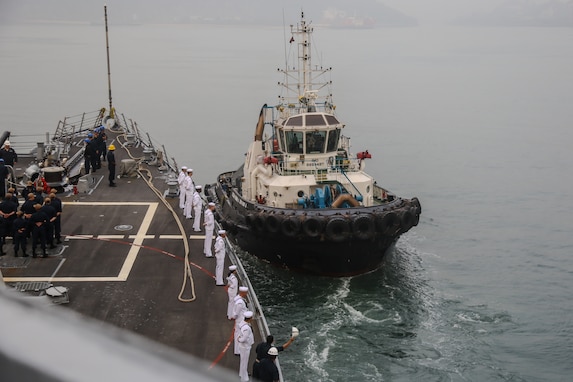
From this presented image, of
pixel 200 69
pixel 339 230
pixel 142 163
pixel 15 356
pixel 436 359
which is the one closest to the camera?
pixel 15 356

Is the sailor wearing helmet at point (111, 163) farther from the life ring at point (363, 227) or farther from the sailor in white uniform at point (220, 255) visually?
the sailor in white uniform at point (220, 255)

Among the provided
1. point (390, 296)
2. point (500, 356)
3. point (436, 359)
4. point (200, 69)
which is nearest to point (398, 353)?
point (436, 359)

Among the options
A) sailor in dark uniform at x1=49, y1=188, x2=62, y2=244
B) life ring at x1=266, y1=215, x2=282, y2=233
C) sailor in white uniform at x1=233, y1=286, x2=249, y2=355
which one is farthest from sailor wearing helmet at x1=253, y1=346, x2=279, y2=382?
life ring at x1=266, y1=215, x2=282, y2=233

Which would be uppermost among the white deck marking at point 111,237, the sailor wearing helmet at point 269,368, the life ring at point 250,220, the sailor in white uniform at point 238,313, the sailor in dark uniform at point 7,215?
the sailor in dark uniform at point 7,215

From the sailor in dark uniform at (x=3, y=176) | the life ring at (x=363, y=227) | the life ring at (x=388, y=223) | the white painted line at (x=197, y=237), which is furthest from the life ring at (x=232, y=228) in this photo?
the sailor in dark uniform at (x=3, y=176)

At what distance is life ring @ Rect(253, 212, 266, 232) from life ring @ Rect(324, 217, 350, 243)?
6.99 ft

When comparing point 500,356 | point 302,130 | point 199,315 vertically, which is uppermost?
point 302,130

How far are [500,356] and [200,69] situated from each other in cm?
9039

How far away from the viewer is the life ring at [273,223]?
70.7 ft

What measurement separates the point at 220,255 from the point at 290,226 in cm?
658

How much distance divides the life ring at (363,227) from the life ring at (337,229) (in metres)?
0.24

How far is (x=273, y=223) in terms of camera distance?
21.7 m

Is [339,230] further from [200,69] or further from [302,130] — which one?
[200,69]

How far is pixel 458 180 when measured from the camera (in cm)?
3997
